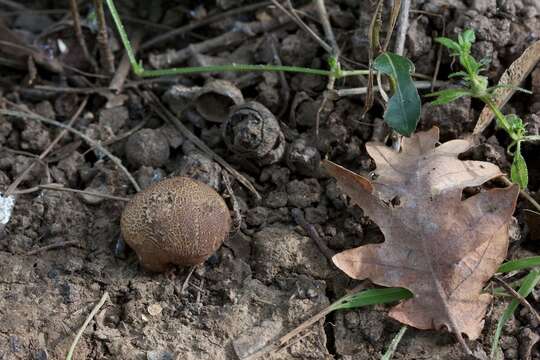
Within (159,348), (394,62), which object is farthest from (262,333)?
(394,62)

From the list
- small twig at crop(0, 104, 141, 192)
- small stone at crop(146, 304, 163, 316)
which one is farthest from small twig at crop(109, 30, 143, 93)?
small stone at crop(146, 304, 163, 316)

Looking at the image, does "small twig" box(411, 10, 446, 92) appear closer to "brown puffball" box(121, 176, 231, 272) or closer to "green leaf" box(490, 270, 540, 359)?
"green leaf" box(490, 270, 540, 359)

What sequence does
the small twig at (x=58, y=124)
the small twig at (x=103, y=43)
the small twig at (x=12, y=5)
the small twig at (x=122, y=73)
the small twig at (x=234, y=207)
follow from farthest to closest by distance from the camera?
1. the small twig at (x=12, y=5)
2. the small twig at (x=122, y=73)
3. the small twig at (x=103, y=43)
4. the small twig at (x=58, y=124)
5. the small twig at (x=234, y=207)

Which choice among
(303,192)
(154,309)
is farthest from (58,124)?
(303,192)

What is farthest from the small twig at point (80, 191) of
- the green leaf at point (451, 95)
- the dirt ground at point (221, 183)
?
the green leaf at point (451, 95)

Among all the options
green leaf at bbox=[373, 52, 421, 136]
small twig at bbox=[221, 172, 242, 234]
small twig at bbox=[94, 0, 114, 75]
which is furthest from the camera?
small twig at bbox=[94, 0, 114, 75]

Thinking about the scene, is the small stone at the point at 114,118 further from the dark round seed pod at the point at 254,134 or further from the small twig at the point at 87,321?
the small twig at the point at 87,321

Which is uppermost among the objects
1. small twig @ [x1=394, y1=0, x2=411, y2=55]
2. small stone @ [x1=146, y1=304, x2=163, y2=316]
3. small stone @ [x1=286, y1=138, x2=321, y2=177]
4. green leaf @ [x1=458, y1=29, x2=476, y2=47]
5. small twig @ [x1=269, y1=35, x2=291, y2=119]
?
green leaf @ [x1=458, y1=29, x2=476, y2=47]

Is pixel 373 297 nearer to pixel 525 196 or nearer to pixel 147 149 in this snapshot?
pixel 525 196
